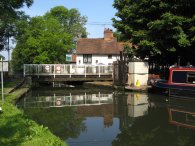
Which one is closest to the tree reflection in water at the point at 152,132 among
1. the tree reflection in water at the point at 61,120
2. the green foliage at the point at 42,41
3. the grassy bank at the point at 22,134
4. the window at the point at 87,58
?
the tree reflection in water at the point at 61,120

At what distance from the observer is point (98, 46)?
6512 centimetres

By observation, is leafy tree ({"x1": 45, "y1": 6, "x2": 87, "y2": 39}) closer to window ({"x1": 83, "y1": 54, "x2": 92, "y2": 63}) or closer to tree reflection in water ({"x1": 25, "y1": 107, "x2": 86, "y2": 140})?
window ({"x1": 83, "y1": 54, "x2": 92, "y2": 63})

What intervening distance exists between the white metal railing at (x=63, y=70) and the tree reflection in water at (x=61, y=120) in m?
21.1

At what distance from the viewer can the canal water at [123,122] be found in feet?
43.2

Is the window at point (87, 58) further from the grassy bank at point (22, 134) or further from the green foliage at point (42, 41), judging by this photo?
the grassy bank at point (22, 134)

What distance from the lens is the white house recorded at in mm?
64375

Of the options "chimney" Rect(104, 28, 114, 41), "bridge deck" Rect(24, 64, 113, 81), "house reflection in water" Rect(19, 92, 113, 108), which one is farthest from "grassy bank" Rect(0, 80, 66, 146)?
"chimney" Rect(104, 28, 114, 41)

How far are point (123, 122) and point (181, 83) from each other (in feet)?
36.3

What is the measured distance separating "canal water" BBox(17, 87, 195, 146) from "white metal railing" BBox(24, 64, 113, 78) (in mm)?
19279

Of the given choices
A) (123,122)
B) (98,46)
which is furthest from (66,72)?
(123,122)

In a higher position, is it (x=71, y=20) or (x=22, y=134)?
(x=71, y=20)

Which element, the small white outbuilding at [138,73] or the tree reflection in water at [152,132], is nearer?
the tree reflection in water at [152,132]

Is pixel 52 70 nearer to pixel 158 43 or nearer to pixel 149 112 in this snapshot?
pixel 158 43

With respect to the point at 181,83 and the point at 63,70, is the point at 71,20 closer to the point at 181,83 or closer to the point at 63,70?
the point at 63,70
